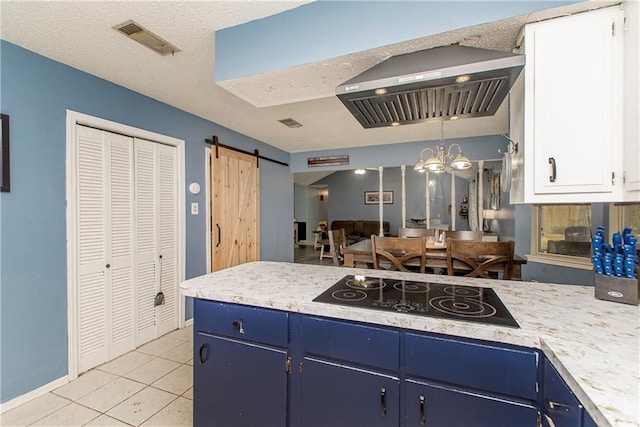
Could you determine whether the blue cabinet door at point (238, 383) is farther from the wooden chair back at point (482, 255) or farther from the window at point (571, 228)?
the window at point (571, 228)

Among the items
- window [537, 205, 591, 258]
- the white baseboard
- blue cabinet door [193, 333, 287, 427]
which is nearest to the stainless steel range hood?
blue cabinet door [193, 333, 287, 427]

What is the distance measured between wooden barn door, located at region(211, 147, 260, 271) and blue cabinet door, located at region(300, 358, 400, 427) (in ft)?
8.38

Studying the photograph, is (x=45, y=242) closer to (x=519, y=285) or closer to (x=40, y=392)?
(x=40, y=392)

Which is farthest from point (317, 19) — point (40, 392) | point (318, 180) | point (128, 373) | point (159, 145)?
point (318, 180)

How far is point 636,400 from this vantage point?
63 cm

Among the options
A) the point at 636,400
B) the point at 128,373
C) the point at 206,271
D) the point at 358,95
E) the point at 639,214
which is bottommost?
the point at 128,373

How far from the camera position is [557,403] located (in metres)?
0.83

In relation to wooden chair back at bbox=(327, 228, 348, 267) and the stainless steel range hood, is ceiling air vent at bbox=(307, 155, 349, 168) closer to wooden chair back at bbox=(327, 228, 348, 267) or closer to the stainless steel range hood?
wooden chair back at bbox=(327, 228, 348, 267)

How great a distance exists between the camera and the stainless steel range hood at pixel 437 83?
4.09 ft

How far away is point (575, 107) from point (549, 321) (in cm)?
89

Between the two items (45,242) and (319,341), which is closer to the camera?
(319,341)

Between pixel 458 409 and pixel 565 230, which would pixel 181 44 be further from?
pixel 565 230

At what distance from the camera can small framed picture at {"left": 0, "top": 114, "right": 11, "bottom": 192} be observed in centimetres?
184

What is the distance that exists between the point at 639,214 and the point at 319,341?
2940mm
